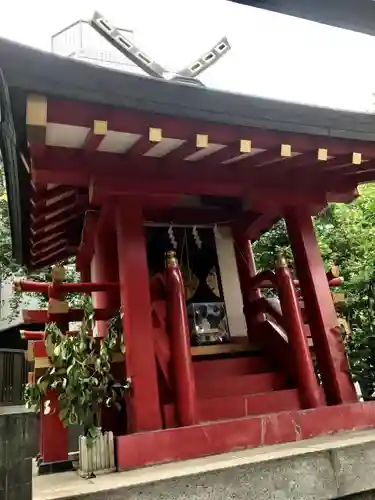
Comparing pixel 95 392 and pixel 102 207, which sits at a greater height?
pixel 102 207

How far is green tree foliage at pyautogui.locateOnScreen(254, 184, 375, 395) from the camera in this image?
168 inches

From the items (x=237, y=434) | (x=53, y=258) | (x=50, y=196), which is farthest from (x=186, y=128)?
(x=53, y=258)

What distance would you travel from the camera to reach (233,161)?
376cm

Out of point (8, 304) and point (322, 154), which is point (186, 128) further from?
point (8, 304)

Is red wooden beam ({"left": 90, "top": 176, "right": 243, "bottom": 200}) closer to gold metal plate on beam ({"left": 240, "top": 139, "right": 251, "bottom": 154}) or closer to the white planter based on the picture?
gold metal plate on beam ({"left": 240, "top": 139, "right": 251, "bottom": 154})

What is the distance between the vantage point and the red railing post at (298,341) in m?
3.75

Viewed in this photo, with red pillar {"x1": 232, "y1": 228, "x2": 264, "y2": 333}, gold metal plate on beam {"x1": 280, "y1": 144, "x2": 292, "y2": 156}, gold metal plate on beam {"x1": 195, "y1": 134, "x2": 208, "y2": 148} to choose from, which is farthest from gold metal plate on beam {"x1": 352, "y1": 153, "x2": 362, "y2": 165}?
red pillar {"x1": 232, "y1": 228, "x2": 264, "y2": 333}

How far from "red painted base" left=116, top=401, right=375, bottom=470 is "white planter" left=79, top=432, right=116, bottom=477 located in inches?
3.0

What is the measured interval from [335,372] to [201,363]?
1.21 metres

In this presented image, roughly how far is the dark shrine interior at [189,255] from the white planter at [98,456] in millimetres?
2033

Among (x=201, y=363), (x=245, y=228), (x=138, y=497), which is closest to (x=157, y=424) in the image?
(x=138, y=497)

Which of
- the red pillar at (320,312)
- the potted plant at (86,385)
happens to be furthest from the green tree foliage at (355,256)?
the potted plant at (86,385)

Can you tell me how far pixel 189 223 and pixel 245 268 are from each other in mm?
859

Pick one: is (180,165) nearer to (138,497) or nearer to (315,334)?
(315,334)
